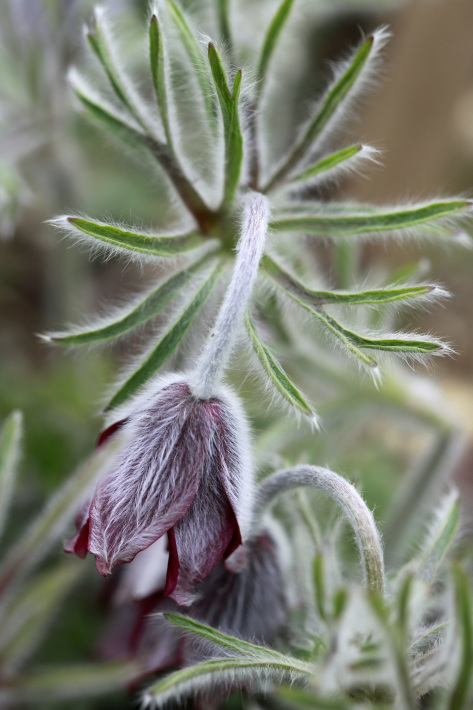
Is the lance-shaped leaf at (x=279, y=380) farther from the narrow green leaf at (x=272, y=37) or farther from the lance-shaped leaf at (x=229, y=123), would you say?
the narrow green leaf at (x=272, y=37)

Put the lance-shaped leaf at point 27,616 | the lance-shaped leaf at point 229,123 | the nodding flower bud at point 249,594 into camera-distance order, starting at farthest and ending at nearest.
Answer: the lance-shaped leaf at point 27,616, the nodding flower bud at point 249,594, the lance-shaped leaf at point 229,123

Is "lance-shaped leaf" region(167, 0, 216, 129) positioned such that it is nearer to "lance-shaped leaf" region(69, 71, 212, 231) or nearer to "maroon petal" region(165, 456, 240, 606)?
"lance-shaped leaf" region(69, 71, 212, 231)

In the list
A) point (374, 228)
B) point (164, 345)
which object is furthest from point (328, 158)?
point (164, 345)

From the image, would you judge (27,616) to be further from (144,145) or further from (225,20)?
(225,20)

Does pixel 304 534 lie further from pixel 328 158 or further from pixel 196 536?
pixel 328 158

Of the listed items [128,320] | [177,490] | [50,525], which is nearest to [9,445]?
[50,525]

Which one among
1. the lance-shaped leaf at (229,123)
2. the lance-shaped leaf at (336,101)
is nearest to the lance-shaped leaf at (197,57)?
the lance-shaped leaf at (229,123)
